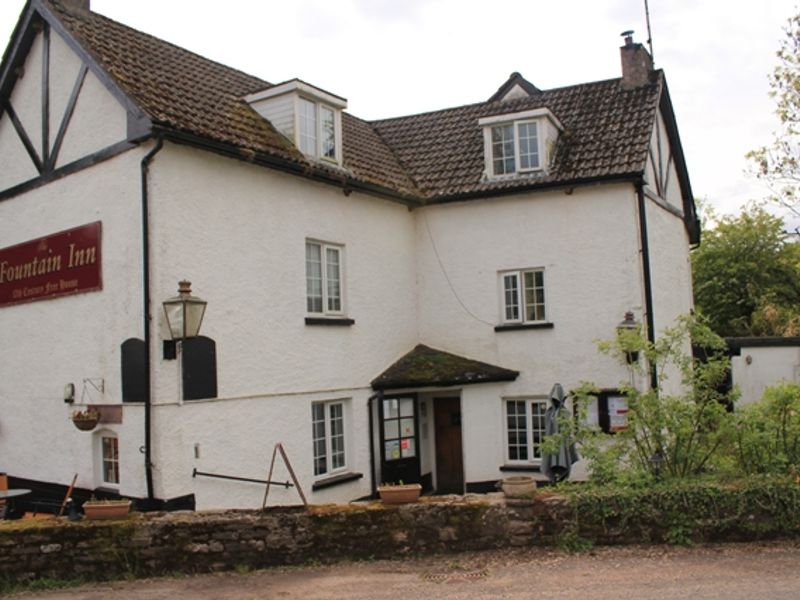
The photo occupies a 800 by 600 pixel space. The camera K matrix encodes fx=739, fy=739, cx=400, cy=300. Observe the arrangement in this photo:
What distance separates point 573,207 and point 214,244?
26.3 feet

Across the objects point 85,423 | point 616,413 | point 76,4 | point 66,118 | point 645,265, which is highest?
point 76,4

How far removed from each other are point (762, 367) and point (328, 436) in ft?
55.0

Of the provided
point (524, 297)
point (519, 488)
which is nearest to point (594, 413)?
point (524, 297)

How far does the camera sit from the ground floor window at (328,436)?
14.5 meters

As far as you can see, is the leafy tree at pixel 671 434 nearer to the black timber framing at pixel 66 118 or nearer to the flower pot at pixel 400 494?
the flower pot at pixel 400 494

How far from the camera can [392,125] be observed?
20.8m

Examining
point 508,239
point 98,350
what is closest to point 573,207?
point 508,239

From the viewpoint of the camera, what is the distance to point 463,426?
1628cm

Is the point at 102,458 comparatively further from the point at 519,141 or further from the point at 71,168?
the point at 519,141

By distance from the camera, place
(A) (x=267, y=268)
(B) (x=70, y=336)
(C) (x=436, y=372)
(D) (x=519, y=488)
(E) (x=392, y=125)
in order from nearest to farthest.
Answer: (D) (x=519, y=488)
(B) (x=70, y=336)
(A) (x=267, y=268)
(C) (x=436, y=372)
(E) (x=392, y=125)

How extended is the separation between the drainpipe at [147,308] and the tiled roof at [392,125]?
2.16 feet

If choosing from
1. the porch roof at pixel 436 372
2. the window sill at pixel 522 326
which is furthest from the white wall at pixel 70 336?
the window sill at pixel 522 326

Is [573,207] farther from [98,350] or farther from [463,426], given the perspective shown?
[98,350]

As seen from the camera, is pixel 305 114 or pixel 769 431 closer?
pixel 769 431
